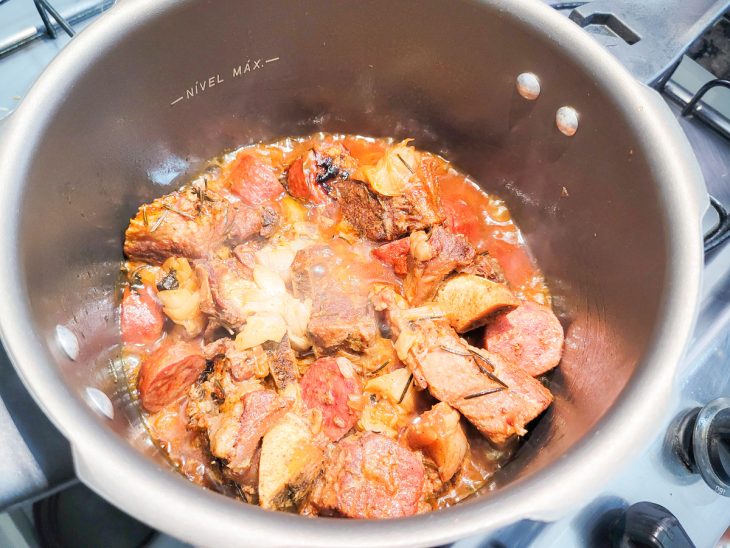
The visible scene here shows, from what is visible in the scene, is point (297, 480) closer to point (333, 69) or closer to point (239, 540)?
point (239, 540)

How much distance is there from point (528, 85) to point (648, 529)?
1.38 metres

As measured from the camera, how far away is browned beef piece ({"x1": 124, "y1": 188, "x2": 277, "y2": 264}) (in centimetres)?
190

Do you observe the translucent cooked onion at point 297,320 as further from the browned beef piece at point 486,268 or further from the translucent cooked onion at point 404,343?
the browned beef piece at point 486,268

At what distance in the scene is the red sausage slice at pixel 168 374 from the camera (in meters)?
1.70

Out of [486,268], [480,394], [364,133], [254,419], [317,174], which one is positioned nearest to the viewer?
[254,419]

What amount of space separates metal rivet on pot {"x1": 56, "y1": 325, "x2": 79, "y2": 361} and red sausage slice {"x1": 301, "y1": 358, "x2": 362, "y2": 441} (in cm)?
66

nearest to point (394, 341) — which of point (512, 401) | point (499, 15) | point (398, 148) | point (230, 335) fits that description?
point (512, 401)

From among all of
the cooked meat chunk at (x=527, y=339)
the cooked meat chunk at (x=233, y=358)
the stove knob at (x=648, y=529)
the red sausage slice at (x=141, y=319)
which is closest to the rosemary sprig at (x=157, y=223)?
the red sausage slice at (x=141, y=319)

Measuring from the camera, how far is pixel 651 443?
175cm

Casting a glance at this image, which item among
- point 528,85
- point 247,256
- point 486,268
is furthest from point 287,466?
point 528,85


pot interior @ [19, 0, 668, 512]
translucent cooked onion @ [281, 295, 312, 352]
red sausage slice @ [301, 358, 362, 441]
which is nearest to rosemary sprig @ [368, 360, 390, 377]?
red sausage slice @ [301, 358, 362, 441]

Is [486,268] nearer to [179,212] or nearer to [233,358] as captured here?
[233,358]

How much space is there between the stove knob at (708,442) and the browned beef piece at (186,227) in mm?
1581

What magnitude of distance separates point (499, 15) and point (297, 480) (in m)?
1.47
